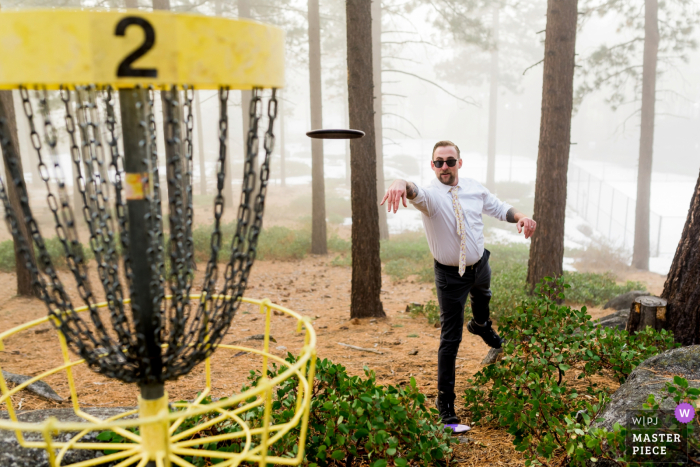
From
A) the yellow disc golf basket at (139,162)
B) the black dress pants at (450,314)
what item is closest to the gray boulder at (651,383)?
the black dress pants at (450,314)

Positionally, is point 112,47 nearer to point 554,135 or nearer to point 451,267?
point 451,267

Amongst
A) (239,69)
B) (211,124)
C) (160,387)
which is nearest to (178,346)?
(160,387)

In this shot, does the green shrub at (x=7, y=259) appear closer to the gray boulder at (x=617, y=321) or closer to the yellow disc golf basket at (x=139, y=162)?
the yellow disc golf basket at (x=139, y=162)

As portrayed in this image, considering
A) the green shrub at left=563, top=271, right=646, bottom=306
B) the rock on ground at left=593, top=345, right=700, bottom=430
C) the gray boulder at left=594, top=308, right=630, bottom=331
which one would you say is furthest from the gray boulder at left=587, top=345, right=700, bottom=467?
the green shrub at left=563, top=271, right=646, bottom=306

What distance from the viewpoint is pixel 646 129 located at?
16.2 metres

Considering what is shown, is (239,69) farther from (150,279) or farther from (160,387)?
(160,387)

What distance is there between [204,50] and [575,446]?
2706 mm

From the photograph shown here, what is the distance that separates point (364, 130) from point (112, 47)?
604 cm

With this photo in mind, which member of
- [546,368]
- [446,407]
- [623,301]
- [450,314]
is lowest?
[623,301]

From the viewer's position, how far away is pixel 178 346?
1.97 m

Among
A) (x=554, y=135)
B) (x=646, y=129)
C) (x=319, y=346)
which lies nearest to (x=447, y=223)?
(x=319, y=346)

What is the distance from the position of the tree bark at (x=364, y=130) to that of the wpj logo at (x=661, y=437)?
5.05 meters

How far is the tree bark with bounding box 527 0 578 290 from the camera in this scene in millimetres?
8031
